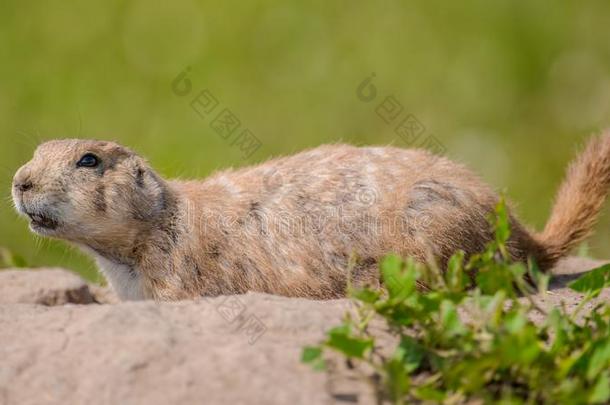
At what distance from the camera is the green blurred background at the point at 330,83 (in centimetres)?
917

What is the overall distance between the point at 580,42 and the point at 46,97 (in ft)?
18.7

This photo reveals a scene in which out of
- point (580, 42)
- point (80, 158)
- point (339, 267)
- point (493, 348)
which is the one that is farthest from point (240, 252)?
point (580, 42)

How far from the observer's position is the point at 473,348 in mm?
3373

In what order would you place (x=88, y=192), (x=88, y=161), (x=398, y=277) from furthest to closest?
(x=88, y=161) < (x=88, y=192) < (x=398, y=277)

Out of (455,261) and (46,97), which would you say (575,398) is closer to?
(455,261)

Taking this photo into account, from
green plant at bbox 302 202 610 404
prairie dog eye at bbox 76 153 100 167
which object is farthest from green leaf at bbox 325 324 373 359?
prairie dog eye at bbox 76 153 100 167

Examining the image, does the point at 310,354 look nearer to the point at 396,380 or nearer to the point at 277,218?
the point at 396,380

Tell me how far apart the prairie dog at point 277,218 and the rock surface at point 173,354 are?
108 cm

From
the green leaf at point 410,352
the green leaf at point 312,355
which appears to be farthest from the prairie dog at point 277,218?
the green leaf at point 312,355

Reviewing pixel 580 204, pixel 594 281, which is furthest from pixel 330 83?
pixel 594 281

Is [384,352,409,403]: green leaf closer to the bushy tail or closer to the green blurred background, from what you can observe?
the bushy tail

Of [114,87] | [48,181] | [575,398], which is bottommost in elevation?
[575,398]

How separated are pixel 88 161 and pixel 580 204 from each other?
305 cm

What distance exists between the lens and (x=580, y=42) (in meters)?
9.55
